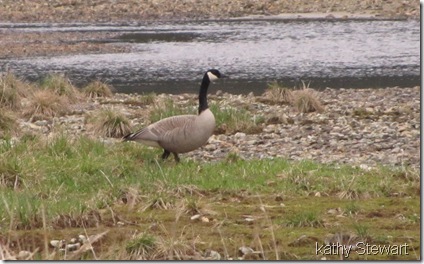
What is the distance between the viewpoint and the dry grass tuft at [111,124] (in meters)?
16.1

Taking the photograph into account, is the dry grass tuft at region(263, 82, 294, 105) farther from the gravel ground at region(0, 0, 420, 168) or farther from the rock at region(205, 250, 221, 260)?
the rock at region(205, 250, 221, 260)

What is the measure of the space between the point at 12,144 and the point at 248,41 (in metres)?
29.5

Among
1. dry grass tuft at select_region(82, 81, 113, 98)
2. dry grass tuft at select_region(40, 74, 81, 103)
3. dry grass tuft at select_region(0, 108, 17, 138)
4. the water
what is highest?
dry grass tuft at select_region(0, 108, 17, 138)

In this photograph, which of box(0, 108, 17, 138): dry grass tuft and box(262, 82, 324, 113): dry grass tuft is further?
box(262, 82, 324, 113): dry grass tuft

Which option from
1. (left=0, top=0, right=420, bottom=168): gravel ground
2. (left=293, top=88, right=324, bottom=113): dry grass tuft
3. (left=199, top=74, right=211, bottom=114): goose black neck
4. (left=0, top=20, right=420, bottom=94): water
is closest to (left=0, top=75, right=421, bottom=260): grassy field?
(left=199, top=74, right=211, bottom=114): goose black neck

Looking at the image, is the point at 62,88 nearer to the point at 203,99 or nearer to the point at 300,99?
the point at 300,99

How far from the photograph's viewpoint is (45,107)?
18875mm

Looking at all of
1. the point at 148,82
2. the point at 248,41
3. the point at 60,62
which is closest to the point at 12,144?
the point at 148,82

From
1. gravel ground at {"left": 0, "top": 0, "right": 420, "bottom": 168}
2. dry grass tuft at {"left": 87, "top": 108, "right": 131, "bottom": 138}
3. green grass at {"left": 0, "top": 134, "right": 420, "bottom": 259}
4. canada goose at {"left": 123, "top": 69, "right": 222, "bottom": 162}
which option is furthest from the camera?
dry grass tuft at {"left": 87, "top": 108, "right": 131, "bottom": 138}

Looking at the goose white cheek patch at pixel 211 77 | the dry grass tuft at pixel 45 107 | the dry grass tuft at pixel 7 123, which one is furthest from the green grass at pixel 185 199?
the dry grass tuft at pixel 45 107

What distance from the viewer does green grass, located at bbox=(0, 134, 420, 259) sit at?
7.76 m

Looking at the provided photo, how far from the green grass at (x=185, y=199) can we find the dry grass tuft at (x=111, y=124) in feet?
9.88

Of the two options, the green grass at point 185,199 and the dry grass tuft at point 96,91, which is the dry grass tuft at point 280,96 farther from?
the green grass at point 185,199

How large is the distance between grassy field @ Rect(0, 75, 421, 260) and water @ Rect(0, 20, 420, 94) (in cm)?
1394
